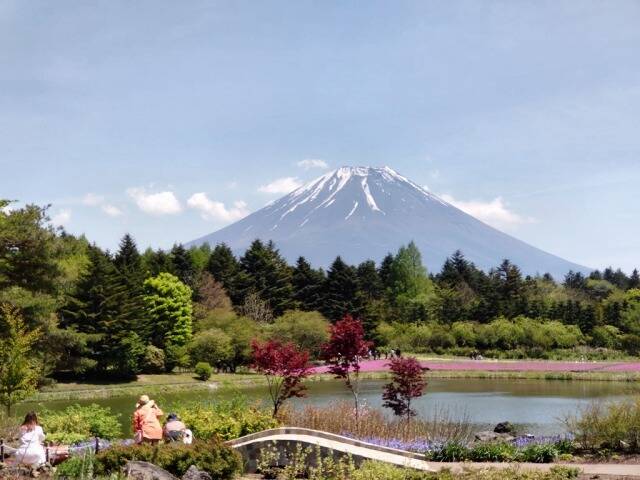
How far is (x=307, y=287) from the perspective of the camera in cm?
6712

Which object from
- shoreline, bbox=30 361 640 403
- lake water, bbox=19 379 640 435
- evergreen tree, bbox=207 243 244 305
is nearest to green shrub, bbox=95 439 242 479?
lake water, bbox=19 379 640 435

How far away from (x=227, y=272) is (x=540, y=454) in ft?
177

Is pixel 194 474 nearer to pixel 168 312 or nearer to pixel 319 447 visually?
pixel 319 447

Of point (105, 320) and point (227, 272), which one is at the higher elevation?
point (227, 272)

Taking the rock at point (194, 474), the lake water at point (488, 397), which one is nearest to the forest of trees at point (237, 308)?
the lake water at point (488, 397)

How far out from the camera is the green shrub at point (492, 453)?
38.0ft

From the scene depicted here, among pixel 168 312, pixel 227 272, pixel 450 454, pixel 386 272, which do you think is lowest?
pixel 450 454

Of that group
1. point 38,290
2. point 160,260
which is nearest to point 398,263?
point 160,260

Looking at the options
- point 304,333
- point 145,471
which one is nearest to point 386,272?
point 304,333

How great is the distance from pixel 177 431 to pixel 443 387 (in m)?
27.2

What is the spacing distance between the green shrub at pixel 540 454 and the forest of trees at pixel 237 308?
59.2ft

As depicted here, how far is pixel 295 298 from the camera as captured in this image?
221 ft

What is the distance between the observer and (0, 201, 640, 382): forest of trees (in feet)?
88.1

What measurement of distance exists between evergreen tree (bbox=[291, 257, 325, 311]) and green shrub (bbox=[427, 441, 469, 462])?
5359cm
